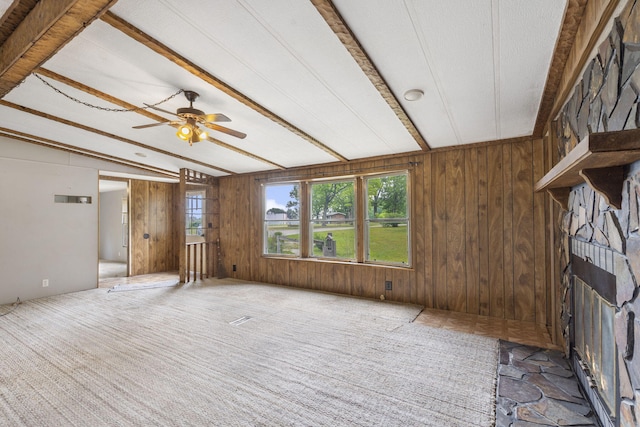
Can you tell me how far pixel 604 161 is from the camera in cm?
132

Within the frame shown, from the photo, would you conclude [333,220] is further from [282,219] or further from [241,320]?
[241,320]

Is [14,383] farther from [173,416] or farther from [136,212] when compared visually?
[136,212]

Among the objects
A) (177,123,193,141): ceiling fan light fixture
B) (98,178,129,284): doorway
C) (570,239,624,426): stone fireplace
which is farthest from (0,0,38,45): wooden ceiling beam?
(98,178,129,284): doorway

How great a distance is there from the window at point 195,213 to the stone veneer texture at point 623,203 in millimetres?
6662

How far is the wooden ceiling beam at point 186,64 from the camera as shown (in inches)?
78.9

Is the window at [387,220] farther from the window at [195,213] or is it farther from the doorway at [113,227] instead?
the doorway at [113,227]

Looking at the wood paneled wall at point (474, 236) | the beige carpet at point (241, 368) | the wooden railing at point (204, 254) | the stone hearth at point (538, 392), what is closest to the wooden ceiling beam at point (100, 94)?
the beige carpet at point (241, 368)

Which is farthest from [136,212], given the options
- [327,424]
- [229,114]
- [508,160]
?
[508,160]

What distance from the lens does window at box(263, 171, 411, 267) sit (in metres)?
4.78

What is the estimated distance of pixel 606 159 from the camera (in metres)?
1.28

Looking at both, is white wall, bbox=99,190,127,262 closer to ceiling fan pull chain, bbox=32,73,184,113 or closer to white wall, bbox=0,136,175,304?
white wall, bbox=0,136,175,304

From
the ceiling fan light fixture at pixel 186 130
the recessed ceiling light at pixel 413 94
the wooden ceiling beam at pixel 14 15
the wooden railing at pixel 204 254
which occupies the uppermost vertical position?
the wooden ceiling beam at pixel 14 15

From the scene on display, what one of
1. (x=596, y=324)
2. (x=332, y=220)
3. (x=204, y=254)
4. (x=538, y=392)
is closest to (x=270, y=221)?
(x=332, y=220)

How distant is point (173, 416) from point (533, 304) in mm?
4144
